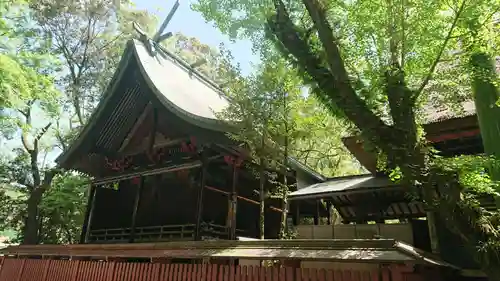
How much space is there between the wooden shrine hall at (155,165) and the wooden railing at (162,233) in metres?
0.03

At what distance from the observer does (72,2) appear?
20.0m

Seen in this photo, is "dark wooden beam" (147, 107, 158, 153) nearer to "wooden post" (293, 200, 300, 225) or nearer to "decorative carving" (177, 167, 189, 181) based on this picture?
"decorative carving" (177, 167, 189, 181)

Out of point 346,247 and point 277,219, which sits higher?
point 277,219

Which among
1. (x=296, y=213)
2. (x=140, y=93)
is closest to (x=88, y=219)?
(x=140, y=93)

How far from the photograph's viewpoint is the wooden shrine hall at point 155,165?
9266 millimetres

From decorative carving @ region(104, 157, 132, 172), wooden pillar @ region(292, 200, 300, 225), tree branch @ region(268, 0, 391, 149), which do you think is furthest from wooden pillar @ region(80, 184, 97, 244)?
tree branch @ region(268, 0, 391, 149)

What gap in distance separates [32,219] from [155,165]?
10.7 meters

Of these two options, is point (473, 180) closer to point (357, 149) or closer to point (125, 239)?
point (357, 149)

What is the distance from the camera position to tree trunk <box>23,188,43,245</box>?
16703 millimetres

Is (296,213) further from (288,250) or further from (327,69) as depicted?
(327,69)

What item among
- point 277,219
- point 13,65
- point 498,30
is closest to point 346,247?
point 498,30

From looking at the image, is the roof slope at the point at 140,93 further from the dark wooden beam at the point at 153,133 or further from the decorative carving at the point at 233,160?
the decorative carving at the point at 233,160

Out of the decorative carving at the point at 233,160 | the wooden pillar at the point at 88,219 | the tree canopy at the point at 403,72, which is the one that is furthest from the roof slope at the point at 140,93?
the tree canopy at the point at 403,72

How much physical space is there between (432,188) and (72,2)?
21.5 metres
